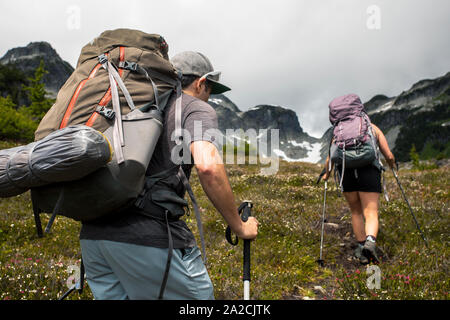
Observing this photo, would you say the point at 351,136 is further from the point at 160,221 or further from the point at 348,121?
the point at 160,221

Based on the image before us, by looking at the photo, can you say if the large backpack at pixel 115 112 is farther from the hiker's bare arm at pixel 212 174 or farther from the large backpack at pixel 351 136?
the large backpack at pixel 351 136

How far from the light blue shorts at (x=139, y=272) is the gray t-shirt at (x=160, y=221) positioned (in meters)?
0.06

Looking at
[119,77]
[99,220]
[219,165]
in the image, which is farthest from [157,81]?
[99,220]

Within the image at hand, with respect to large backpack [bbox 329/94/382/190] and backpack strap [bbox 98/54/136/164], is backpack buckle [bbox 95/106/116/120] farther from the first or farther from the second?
large backpack [bbox 329/94/382/190]

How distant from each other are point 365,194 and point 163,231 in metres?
5.07

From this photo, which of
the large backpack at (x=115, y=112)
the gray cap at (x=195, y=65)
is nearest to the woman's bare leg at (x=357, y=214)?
the gray cap at (x=195, y=65)

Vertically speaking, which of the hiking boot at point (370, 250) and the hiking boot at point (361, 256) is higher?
the hiking boot at point (370, 250)

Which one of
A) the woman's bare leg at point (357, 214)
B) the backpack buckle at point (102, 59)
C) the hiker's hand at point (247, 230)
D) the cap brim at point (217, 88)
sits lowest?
the woman's bare leg at point (357, 214)

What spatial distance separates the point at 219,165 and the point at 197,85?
0.92 meters

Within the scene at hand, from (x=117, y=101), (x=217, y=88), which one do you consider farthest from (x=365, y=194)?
(x=117, y=101)

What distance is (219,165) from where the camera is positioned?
2217 mm

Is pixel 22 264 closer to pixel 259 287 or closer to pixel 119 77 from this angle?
pixel 259 287

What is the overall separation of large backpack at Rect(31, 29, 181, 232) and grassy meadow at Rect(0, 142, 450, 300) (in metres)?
3.18

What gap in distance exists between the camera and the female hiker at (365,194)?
606 cm
